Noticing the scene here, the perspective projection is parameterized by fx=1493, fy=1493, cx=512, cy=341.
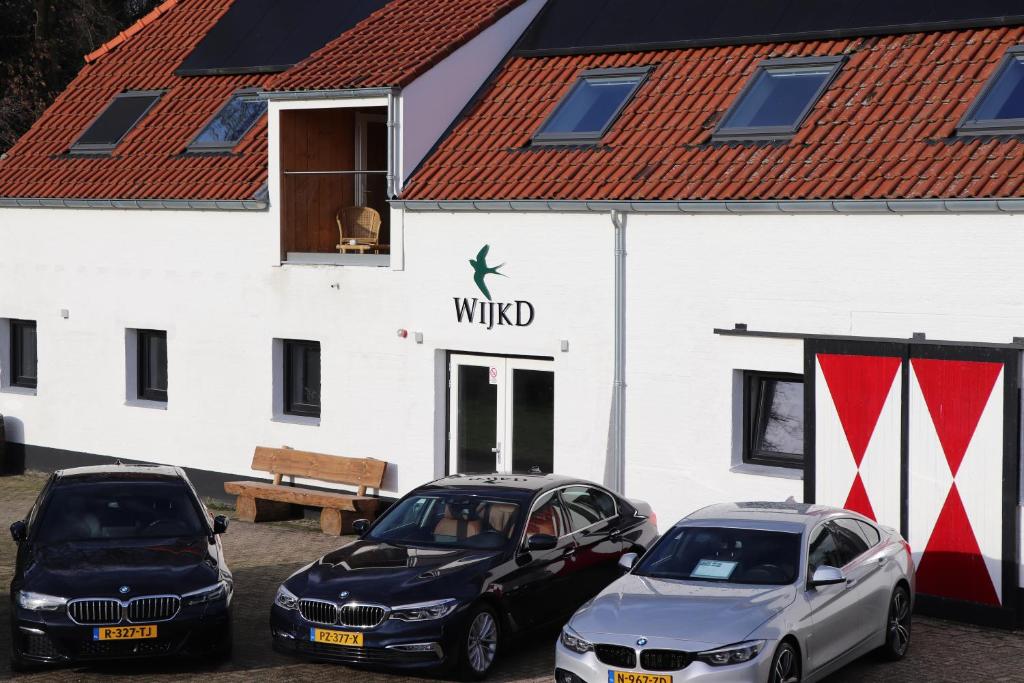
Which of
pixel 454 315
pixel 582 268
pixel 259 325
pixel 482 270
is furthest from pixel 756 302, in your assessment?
pixel 259 325

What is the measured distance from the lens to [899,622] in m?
12.6

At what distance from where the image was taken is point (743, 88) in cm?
1697

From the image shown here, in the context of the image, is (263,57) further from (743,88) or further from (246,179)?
(743,88)

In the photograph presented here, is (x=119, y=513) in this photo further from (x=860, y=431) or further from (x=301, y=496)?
(x=860, y=431)

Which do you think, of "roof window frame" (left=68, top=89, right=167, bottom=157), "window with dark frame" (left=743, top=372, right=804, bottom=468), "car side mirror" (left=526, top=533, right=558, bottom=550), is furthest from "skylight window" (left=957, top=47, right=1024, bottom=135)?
"roof window frame" (left=68, top=89, right=167, bottom=157)

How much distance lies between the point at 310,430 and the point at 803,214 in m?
7.92

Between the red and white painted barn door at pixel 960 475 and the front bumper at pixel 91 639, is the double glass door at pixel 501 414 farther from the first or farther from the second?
the front bumper at pixel 91 639

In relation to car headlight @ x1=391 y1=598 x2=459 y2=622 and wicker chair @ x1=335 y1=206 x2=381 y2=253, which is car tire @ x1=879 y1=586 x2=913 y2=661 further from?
wicker chair @ x1=335 y1=206 x2=381 y2=253

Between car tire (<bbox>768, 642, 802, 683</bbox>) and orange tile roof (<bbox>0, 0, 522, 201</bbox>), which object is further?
orange tile roof (<bbox>0, 0, 522, 201</bbox>)

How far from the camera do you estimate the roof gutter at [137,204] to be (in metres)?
20.3

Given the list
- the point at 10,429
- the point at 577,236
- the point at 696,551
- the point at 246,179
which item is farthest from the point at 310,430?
the point at 696,551

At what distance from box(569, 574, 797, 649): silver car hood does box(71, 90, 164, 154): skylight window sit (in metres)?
14.5

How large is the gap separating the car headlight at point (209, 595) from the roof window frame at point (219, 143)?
34.5ft

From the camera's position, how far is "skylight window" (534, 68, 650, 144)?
17891 millimetres
